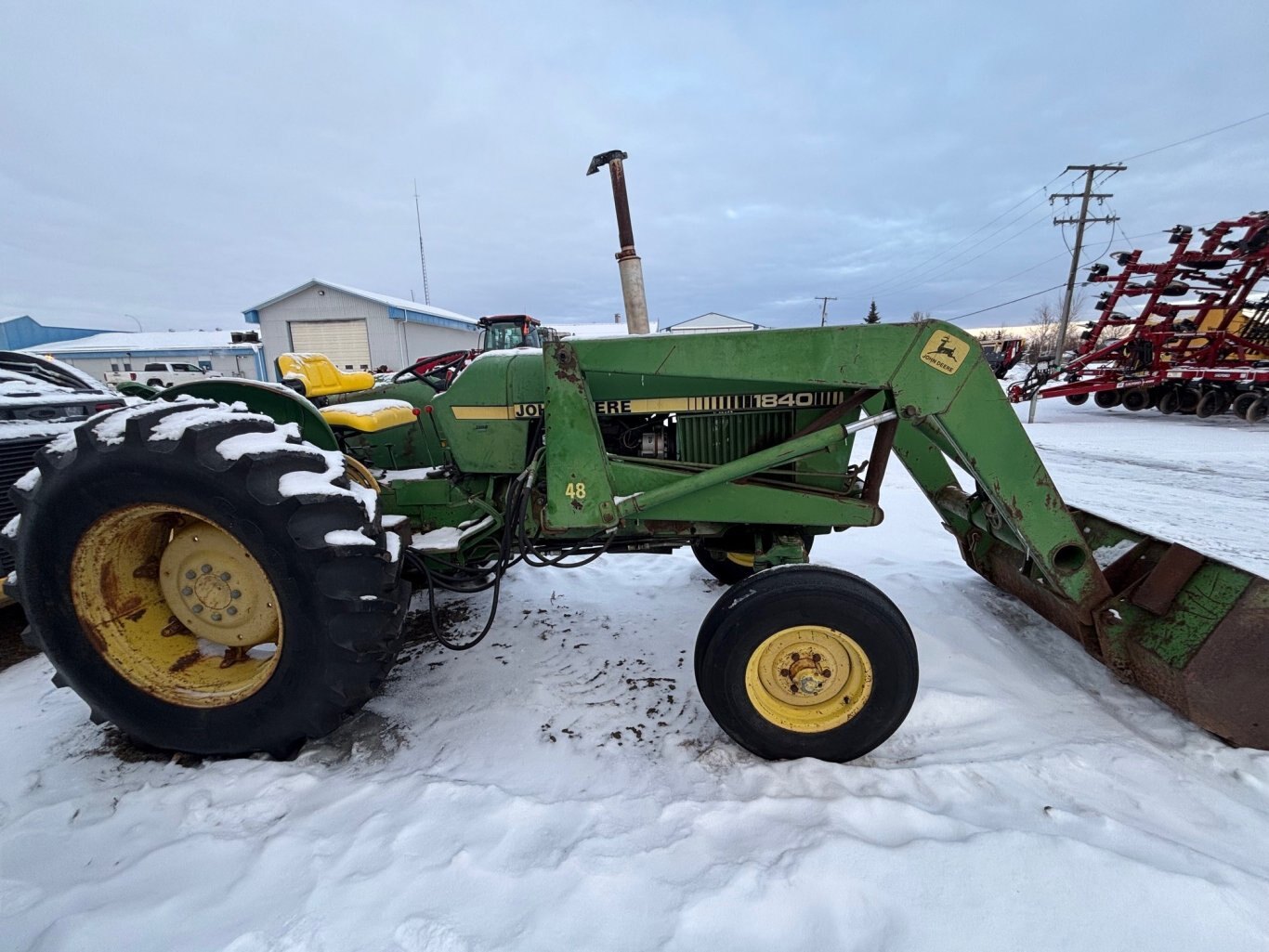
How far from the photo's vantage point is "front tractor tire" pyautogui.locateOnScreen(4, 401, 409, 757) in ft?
6.36

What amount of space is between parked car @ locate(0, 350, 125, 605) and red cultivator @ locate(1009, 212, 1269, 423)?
48.3 ft

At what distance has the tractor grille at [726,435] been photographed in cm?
267

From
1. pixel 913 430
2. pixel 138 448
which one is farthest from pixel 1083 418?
pixel 138 448

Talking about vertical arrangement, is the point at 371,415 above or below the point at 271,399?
below

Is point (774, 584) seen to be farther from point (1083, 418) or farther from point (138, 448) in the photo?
point (1083, 418)

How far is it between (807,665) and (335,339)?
25.5 meters

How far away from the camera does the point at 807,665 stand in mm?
2158

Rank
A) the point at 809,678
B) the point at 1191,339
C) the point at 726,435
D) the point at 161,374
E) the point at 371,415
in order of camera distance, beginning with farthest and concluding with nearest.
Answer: the point at 161,374 → the point at 1191,339 → the point at 371,415 → the point at 726,435 → the point at 809,678

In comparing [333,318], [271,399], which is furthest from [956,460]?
[333,318]

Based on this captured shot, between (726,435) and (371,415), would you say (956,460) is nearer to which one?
(726,435)

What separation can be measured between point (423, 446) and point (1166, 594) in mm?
3387

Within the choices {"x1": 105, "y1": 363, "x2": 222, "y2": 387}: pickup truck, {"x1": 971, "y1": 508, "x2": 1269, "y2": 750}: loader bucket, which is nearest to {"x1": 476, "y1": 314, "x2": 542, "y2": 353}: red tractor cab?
{"x1": 971, "y1": 508, "x2": 1269, "y2": 750}: loader bucket

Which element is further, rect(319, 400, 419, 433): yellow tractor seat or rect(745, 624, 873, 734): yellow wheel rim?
rect(319, 400, 419, 433): yellow tractor seat

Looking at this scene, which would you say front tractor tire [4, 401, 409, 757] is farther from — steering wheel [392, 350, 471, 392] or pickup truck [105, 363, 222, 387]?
pickup truck [105, 363, 222, 387]
